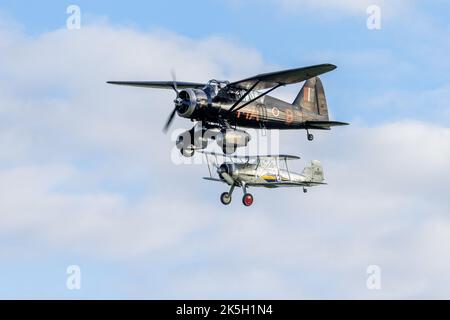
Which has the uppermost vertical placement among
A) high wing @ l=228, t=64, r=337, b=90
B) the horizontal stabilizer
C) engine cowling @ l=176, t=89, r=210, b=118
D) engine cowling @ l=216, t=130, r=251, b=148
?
high wing @ l=228, t=64, r=337, b=90

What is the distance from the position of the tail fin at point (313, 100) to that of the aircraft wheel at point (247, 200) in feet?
18.6

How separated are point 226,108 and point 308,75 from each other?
13.7 feet

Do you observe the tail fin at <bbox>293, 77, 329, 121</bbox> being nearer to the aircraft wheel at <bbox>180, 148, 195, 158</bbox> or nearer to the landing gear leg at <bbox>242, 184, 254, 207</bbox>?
the landing gear leg at <bbox>242, 184, 254, 207</bbox>

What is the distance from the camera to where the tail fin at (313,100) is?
182 feet

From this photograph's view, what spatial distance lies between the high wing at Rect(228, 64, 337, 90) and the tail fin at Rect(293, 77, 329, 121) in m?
4.18

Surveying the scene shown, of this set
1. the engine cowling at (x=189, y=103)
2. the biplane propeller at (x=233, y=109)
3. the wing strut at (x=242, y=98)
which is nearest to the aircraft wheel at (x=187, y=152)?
the biplane propeller at (x=233, y=109)

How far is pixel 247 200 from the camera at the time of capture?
5247cm

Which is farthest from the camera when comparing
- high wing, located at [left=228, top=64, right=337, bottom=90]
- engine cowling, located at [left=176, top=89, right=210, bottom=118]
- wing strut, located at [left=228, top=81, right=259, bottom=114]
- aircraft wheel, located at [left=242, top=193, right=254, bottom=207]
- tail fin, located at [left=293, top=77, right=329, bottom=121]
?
tail fin, located at [left=293, top=77, right=329, bottom=121]

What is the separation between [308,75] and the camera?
49.7 m

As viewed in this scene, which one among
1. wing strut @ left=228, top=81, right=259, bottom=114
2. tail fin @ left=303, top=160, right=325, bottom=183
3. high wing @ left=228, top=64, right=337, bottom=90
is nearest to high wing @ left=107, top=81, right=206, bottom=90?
wing strut @ left=228, top=81, right=259, bottom=114

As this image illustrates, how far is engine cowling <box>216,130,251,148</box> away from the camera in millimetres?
49469
